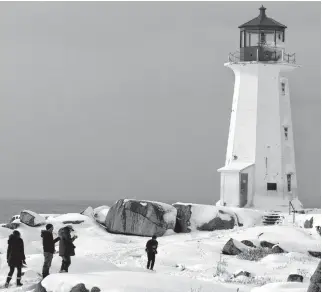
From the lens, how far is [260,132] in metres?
49.6

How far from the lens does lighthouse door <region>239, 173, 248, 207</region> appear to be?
162 feet

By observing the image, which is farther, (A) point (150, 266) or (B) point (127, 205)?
(B) point (127, 205)

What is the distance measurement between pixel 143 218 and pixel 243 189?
9.43m

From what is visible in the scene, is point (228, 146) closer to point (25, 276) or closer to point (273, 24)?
point (273, 24)

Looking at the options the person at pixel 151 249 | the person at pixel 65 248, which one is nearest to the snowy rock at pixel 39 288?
the person at pixel 65 248

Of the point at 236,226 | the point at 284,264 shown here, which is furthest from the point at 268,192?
the point at 284,264

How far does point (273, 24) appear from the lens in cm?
5044

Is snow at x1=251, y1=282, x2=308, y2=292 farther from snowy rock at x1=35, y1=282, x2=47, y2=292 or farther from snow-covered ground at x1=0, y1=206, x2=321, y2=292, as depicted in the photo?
snowy rock at x1=35, y1=282, x2=47, y2=292

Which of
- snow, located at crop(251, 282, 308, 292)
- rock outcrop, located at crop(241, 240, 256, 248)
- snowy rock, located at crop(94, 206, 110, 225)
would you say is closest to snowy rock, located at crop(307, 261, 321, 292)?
snow, located at crop(251, 282, 308, 292)

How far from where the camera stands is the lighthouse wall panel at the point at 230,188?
4941 cm

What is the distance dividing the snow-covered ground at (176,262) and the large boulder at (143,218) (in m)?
0.60

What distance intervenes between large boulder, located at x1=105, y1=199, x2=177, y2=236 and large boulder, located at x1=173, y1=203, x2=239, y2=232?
569 mm

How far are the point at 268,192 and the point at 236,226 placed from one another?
280 inches

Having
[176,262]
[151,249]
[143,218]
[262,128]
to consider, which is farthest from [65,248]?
[262,128]
